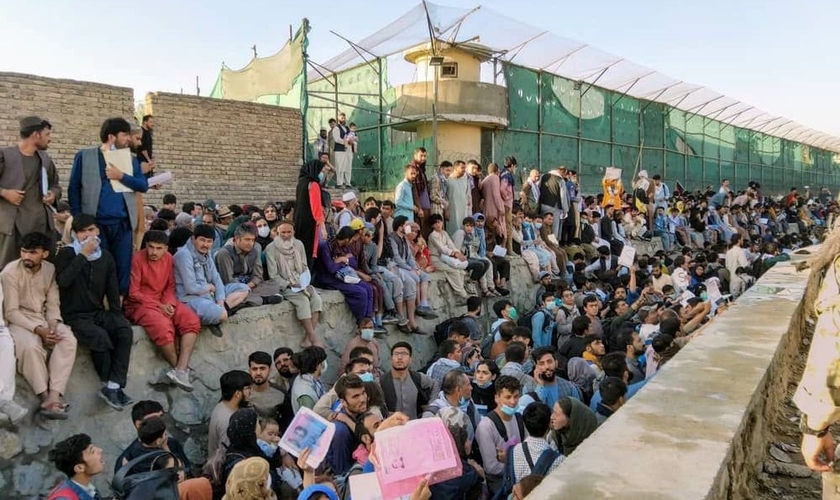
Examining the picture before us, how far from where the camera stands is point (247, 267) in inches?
249

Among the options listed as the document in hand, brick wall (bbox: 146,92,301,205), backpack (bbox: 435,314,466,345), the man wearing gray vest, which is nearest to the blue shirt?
the man wearing gray vest

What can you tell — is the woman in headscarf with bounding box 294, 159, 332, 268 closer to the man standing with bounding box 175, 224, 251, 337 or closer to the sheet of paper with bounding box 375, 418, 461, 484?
the man standing with bounding box 175, 224, 251, 337

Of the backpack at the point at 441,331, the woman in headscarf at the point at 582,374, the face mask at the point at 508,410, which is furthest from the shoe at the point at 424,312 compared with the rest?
the face mask at the point at 508,410

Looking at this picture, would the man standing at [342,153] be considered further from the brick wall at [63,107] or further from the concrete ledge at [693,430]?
the concrete ledge at [693,430]

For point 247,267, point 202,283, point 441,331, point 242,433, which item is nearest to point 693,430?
point 242,433

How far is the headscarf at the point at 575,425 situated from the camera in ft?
13.5

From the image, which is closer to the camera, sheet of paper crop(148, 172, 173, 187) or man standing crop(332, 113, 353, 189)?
sheet of paper crop(148, 172, 173, 187)

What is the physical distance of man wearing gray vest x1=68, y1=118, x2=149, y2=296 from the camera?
498 centimetres

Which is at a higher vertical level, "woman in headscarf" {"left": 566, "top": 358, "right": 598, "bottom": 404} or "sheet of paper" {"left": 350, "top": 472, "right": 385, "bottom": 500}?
"sheet of paper" {"left": 350, "top": 472, "right": 385, "bottom": 500}

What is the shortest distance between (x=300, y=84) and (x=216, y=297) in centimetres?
843

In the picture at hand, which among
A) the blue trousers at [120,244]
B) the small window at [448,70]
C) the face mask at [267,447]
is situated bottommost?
the face mask at [267,447]

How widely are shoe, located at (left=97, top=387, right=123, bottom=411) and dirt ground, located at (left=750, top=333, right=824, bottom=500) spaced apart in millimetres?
4182

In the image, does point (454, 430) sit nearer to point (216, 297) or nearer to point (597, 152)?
point (216, 297)

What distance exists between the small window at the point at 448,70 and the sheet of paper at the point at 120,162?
501 inches
